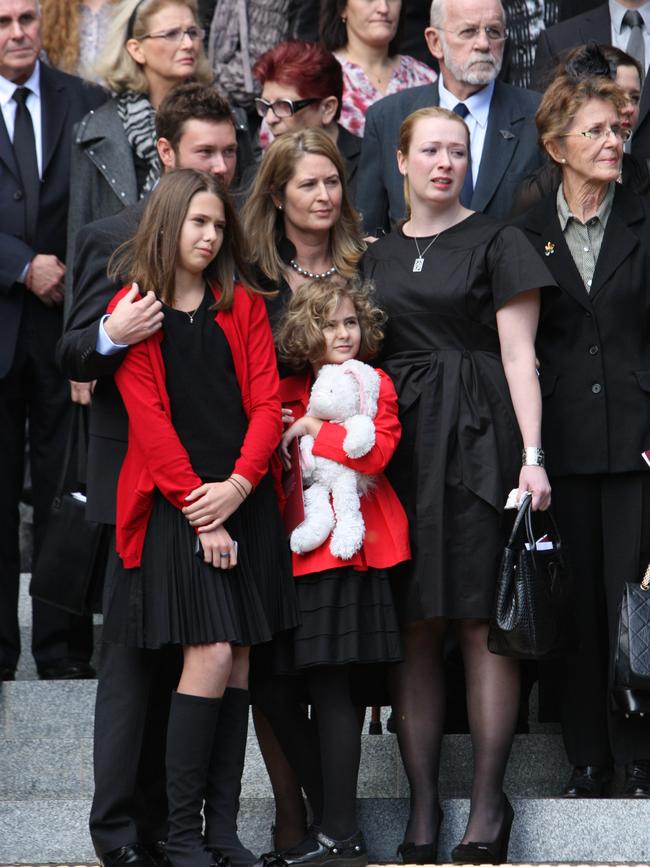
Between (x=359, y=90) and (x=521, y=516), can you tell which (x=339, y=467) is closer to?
(x=521, y=516)

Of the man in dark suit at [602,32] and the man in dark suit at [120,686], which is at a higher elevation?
the man in dark suit at [602,32]

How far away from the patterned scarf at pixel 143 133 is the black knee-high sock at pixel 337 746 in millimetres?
2003

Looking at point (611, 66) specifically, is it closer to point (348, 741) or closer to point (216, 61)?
point (216, 61)

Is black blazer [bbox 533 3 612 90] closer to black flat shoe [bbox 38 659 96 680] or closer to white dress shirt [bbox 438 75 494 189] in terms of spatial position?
white dress shirt [bbox 438 75 494 189]

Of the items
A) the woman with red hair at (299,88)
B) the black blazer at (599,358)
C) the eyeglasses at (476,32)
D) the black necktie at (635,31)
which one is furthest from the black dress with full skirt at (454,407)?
the black necktie at (635,31)

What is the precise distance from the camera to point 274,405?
14.5ft

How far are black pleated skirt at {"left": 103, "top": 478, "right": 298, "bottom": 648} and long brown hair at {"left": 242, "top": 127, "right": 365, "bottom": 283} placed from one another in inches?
32.8

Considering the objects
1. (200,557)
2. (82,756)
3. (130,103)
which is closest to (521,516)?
(200,557)

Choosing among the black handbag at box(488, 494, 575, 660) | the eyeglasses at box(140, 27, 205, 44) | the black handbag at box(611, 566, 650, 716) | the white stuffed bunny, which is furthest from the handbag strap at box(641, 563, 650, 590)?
the eyeglasses at box(140, 27, 205, 44)

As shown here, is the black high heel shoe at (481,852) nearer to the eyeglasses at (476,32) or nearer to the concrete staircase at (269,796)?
the concrete staircase at (269,796)

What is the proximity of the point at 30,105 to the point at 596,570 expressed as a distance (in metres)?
2.71

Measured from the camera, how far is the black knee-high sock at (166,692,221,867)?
4.19 m

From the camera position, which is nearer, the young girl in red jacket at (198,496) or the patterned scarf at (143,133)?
the young girl in red jacket at (198,496)

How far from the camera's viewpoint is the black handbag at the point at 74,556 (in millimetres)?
5285
